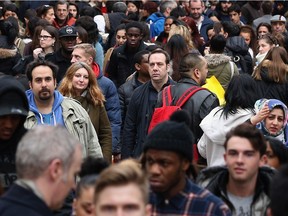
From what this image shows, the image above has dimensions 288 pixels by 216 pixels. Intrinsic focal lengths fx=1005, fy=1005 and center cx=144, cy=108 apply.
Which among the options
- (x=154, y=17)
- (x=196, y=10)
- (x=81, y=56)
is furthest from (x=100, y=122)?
(x=196, y=10)

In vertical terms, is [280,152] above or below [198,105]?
below

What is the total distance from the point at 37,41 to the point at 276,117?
5941 mm

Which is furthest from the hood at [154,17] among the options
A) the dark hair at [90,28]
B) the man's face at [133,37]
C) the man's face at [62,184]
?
the man's face at [62,184]

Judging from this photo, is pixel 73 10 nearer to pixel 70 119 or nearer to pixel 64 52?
pixel 64 52

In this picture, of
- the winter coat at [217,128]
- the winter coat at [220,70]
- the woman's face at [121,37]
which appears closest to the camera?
the winter coat at [217,128]

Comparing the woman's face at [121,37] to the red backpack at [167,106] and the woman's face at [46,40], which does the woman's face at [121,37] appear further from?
the red backpack at [167,106]

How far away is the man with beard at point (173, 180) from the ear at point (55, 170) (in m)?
0.87

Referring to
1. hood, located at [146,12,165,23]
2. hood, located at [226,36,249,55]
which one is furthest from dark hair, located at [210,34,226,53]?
hood, located at [146,12,165,23]

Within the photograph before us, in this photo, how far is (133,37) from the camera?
1461 centimetres

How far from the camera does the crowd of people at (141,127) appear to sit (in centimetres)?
530

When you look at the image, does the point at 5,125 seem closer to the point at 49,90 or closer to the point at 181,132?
the point at 181,132

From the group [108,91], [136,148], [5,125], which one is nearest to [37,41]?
[108,91]

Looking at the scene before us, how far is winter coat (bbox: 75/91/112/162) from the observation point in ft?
34.7

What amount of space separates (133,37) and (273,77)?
3248 millimetres
